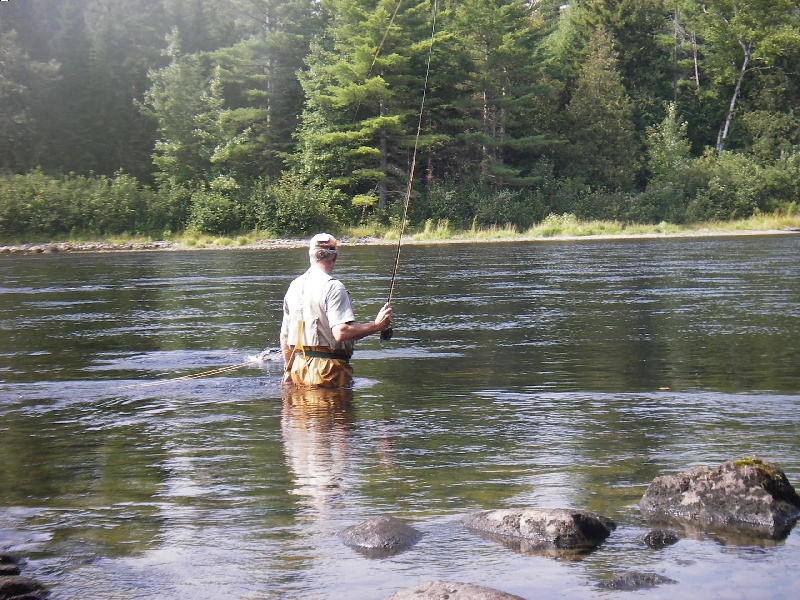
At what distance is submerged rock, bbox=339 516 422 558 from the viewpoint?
5438mm

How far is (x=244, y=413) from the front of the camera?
30.8 feet

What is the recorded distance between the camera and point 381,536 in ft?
18.1

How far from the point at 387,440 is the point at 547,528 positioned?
2648 mm

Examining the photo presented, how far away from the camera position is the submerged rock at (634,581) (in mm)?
4809

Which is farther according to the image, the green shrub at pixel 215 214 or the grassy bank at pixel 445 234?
the green shrub at pixel 215 214

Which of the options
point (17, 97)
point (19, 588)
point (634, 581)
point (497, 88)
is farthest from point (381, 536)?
point (17, 97)

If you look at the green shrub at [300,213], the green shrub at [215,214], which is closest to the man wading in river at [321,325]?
the green shrub at [300,213]

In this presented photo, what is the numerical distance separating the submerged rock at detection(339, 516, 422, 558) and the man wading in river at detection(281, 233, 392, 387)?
10.6 feet

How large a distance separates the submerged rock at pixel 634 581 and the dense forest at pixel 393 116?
45315 mm

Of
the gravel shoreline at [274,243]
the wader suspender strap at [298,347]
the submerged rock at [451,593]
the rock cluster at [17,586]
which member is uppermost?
the wader suspender strap at [298,347]

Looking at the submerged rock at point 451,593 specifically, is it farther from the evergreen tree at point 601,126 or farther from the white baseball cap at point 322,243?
the evergreen tree at point 601,126

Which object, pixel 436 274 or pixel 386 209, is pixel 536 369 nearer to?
pixel 436 274

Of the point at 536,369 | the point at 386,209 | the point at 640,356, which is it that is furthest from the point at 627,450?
the point at 386,209

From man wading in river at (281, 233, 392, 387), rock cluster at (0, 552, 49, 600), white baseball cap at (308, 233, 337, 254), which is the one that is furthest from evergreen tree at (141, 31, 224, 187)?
rock cluster at (0, 552, 49, 600)
